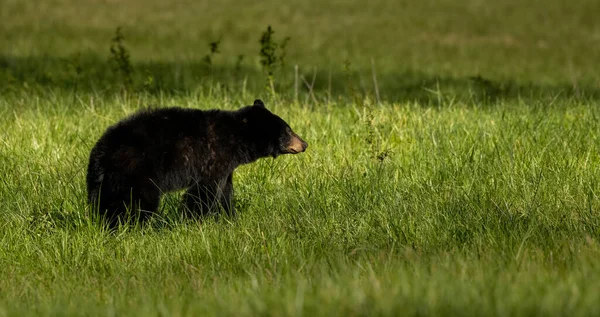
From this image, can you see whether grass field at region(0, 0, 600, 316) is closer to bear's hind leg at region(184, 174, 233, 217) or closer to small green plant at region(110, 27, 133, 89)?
bear's hind leg at region(184, 174, 233, 217)

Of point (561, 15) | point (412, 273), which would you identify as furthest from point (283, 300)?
point (561, 15)

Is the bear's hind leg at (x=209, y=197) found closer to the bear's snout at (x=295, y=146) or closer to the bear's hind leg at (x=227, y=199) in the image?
the bear's hind leg at (x=227, y=199)

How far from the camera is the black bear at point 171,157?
18.4 ft

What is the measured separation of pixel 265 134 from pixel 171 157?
3.12 ft

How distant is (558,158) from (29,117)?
5.51 m

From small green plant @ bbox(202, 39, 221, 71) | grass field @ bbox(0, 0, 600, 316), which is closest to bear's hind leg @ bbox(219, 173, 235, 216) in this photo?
grass field @ bbox(0, 0, 600, 316)

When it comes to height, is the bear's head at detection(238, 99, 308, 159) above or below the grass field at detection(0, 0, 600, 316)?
above

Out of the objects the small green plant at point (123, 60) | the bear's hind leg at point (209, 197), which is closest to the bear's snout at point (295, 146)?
the bear's hind leg at point (209, 197)

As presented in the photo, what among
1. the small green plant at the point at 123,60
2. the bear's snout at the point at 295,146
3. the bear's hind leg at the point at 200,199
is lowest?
the bear's hind leg at the point at 200,199

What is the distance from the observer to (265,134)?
21.2 feet

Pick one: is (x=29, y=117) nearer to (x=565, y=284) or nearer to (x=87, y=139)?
(x=87, y=139)

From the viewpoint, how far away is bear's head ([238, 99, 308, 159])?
6.41m

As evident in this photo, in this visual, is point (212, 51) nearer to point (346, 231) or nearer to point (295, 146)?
point (295, 146)

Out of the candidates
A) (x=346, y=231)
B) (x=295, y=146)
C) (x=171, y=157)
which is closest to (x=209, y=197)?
(x=171, y=157)
